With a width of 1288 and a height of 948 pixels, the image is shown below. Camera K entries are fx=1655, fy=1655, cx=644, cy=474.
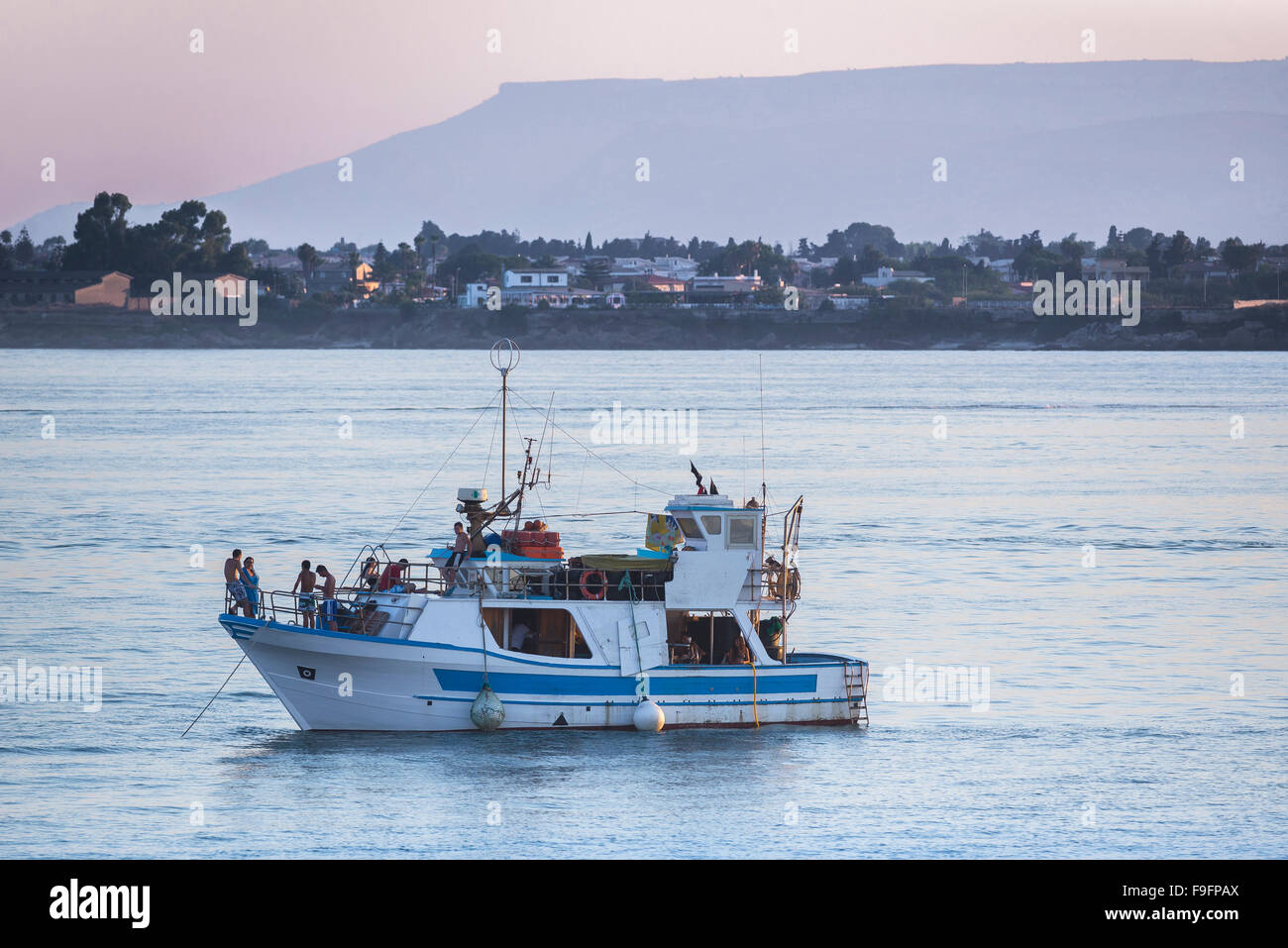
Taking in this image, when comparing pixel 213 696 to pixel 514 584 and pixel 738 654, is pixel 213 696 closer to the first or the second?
pixel 514 584

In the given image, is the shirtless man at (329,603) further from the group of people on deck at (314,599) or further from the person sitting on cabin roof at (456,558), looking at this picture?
the person sitting on cabin roof at (456,558)

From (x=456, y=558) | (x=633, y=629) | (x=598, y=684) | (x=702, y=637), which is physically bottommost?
(x=598, y=684)

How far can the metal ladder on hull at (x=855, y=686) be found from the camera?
102 feet

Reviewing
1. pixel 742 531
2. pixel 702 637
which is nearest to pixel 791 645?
pixel 702 637

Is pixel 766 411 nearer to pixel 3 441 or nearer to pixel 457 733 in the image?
pixel 3 441

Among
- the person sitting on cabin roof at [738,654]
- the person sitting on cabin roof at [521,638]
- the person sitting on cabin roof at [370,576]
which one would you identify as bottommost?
the person sitting on cabin roof at [738,654]

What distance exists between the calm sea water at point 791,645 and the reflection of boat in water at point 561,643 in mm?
558

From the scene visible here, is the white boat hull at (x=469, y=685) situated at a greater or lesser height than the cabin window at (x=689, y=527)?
lesser

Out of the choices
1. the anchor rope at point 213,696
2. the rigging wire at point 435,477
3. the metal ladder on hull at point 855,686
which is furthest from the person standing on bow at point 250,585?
the rigging wire at point 435,477

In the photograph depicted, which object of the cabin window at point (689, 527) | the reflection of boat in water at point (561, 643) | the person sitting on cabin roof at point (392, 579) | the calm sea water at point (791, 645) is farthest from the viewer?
the cabin window at point (689, 527)

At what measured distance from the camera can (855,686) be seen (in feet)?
103

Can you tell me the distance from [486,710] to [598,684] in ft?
6.77

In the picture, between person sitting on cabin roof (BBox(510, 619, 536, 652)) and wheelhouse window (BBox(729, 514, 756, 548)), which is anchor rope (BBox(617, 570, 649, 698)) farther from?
wheelhouse window (BBox(729, 514, 756, 548))
